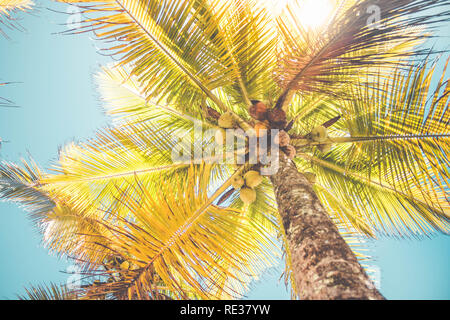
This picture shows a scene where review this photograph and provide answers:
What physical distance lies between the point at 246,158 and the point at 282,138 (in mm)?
456

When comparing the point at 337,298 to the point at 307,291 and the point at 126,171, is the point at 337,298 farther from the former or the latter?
the point at 126,171

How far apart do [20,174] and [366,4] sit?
425cm

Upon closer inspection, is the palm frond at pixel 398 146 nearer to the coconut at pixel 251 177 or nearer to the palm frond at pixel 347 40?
the palm frond at pixel 347 40

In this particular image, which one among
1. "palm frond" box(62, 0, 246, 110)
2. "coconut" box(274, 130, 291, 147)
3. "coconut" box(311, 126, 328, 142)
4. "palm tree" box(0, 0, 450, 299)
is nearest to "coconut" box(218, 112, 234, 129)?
"palm tree" box(0, 0, 450, 299)

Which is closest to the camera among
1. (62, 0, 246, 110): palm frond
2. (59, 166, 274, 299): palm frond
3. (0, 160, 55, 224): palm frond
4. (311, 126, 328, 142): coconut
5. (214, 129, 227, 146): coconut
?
(59, 166, 274, 299): palm frond

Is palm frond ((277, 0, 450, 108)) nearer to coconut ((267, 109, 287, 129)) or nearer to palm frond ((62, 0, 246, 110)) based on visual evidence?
coconut ((267, 109, 287, 129))

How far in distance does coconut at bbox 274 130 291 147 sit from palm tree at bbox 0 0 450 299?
0.01 m

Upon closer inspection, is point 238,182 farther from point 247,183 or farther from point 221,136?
point 221,136

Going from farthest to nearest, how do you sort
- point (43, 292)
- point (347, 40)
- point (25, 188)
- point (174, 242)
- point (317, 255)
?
point (25, 188), point (43, 292), point (347, 40), point (174, 242), point (317, 255)

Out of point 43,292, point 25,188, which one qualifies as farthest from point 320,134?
point 25,188

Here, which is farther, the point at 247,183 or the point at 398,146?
the point at 247,183

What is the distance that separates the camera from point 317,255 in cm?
141

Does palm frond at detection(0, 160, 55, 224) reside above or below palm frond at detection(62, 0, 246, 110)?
below

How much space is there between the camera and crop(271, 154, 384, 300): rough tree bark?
46.3 inches
